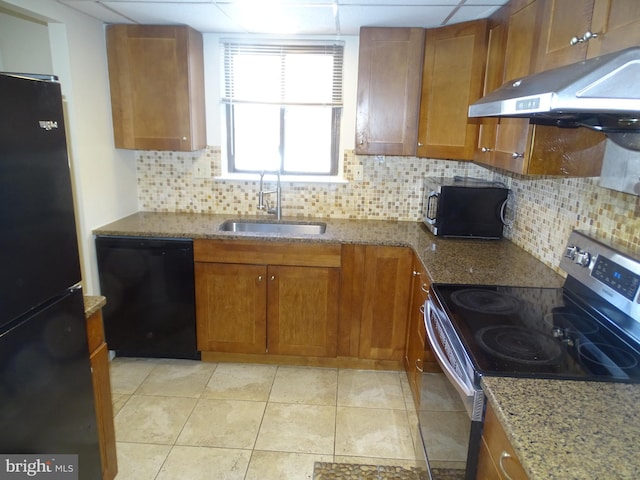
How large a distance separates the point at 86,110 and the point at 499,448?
2.66 metres

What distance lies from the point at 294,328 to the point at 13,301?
Result: 1798 mm

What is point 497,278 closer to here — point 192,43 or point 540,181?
point 540,181

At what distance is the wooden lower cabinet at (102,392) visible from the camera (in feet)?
5.02

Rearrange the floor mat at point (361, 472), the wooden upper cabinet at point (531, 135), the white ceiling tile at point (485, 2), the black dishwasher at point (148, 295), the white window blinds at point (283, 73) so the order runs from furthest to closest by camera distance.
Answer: the white window blinds at point (283, 73)
the black dishwasher at point (148, 295)
the white ceiling tile at point (485, 2)
the floor mat at point (361, 472)
the wooden upper cabinet at point (531, 135)

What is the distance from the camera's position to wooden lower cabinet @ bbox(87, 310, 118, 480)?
1.53 meters

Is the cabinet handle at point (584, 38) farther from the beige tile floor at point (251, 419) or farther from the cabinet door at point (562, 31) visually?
the beige tile floor at point (251, 419)

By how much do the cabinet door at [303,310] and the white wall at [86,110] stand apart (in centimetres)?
114

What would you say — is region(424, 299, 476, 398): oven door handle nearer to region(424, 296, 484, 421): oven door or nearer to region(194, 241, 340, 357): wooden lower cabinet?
region(424, 296, 484, 421): oven door

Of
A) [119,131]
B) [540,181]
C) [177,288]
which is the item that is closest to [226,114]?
[119,131]

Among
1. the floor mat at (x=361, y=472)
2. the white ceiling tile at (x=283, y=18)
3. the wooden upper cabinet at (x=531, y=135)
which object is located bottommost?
the floor mat at (x=361, y=472)

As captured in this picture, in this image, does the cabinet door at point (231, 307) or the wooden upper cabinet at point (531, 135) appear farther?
the cabinet door at point (231, 307)

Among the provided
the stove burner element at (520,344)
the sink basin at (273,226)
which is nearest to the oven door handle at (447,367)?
the stove burner element at (520,344)

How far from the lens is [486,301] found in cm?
164

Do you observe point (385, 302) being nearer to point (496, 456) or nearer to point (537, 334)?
point (537, 334)
